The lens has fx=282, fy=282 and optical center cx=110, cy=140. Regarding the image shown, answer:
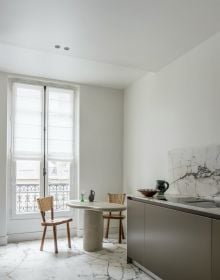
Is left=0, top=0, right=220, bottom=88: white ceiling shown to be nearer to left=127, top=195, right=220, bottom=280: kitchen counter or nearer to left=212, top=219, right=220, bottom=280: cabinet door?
left=127, top=195, right=220, bottom=280: kitchen counter

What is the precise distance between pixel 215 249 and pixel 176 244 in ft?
1.73

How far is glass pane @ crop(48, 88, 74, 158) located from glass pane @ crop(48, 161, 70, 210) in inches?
7.7

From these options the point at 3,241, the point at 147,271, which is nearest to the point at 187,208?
the point at 147,271

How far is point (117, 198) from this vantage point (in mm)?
5102

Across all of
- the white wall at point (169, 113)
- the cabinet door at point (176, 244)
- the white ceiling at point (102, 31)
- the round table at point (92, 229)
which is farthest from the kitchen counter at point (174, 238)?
the white ceiling at point (102, 31)

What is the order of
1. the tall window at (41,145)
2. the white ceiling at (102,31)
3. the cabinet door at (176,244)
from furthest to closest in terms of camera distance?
1. the tall window at (41,145)
2. the white ceiling at (102,31)
3. the cabinet door at (176,244)

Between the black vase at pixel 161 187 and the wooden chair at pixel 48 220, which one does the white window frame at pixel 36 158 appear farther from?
the black vase at pixel 161 187

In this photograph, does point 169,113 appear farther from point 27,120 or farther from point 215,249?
point 27,120

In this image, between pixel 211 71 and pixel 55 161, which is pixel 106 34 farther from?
pixel 55 161

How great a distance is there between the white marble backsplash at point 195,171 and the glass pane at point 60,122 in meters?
2.09

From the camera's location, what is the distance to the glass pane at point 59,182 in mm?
5070

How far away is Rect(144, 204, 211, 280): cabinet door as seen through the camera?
2.44 m

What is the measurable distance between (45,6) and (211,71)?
6.39 feet

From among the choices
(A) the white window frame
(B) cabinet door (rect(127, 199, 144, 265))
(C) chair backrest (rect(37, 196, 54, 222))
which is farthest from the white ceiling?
(C) chair backrest (rect(37, 196, 54, 222))
